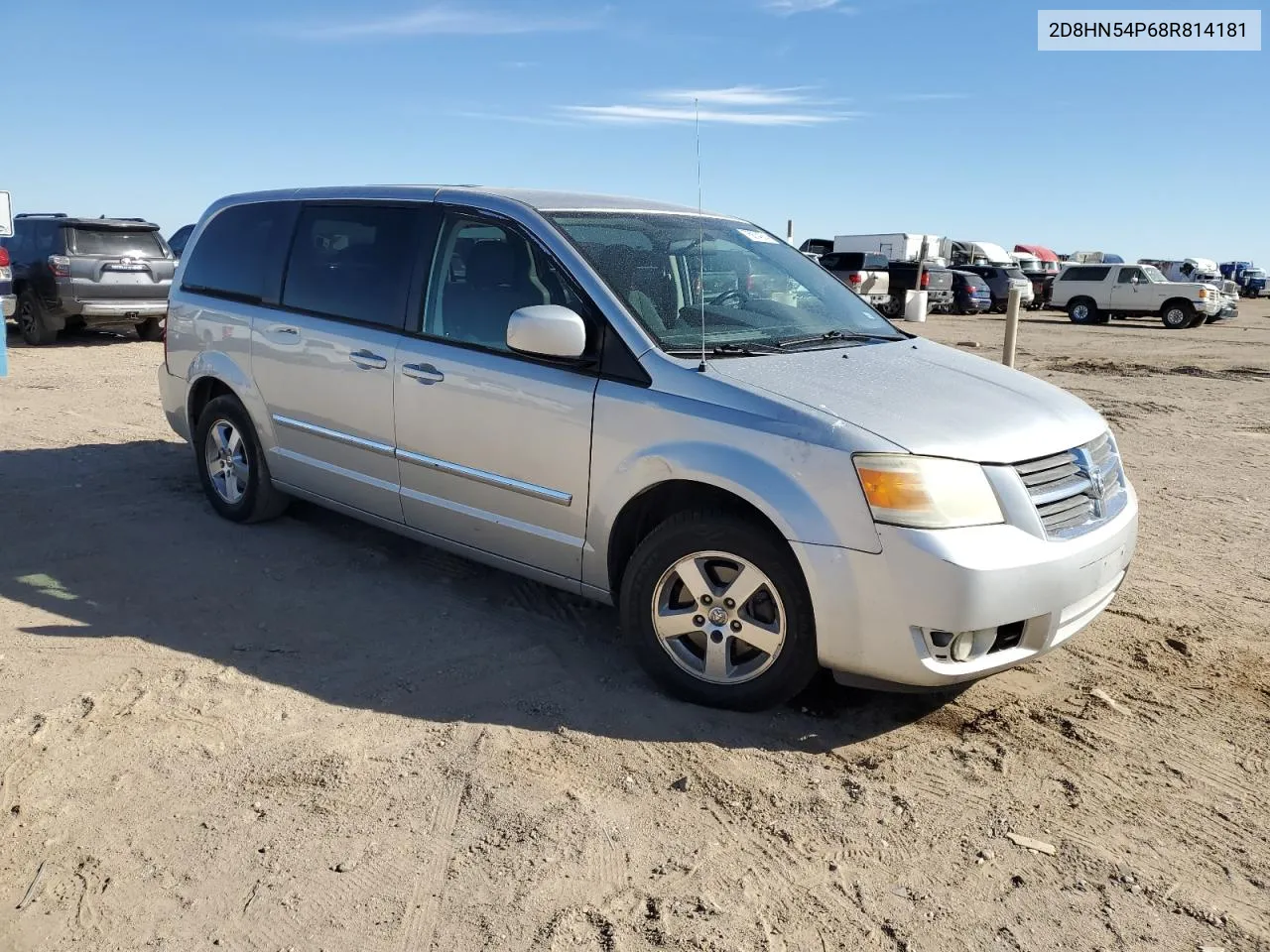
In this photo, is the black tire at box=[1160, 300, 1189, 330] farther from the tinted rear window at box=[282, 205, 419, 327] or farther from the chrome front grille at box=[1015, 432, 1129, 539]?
the tinted rear window at box=[282, 205, 419, 327]

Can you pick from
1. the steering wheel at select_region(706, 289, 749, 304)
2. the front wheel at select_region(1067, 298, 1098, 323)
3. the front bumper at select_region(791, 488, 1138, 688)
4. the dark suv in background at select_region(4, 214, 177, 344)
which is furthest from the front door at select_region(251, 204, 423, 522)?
the front wheel at select_region(1067, 298, 1098, 323)

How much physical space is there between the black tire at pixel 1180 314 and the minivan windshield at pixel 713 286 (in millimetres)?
27225

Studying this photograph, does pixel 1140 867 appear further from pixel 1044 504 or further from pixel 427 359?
pixel 427 359

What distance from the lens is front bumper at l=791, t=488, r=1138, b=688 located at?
10.9 feet

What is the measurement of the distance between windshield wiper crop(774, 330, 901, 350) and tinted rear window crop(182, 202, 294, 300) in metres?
2.83

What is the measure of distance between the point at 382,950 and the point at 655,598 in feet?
5.33

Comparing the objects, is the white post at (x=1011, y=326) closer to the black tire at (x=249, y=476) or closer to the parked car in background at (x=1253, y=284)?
the black tire at (x=249, y=476)

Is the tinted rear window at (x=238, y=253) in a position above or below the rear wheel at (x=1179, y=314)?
above

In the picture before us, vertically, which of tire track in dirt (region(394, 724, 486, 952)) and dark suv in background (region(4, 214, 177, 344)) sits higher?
dark suv in background (region(4, 214, 177, 344))

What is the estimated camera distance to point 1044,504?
11.7 feet

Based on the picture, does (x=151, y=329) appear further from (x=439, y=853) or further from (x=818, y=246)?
(x=818, y=246)

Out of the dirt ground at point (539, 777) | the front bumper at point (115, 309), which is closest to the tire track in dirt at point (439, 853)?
the dirt ground at point (539, 777)

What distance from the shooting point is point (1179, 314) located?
2869cm

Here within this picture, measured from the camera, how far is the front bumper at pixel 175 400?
20.6ft
